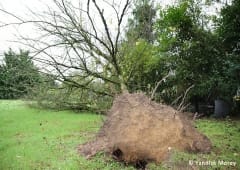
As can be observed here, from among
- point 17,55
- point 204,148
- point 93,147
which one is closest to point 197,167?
point 204,148

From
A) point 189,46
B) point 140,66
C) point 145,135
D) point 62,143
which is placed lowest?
point 62,143

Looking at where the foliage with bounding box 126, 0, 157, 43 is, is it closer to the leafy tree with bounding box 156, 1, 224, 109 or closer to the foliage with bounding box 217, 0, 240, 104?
the leafy tree with bounding box 156, 1, 224, 109

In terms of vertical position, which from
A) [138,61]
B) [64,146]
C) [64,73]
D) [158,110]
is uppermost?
[138,61]

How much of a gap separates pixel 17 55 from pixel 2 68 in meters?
1.61

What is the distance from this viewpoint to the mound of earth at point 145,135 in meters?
5.77

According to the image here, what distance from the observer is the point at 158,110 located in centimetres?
630

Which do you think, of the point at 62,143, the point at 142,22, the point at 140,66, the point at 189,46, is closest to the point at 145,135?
the point at 62,143

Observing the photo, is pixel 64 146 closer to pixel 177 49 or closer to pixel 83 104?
pixel 83 104

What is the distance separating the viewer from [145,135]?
230 inches

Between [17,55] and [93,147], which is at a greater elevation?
[17,55]

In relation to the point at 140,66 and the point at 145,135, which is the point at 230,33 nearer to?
the point at 140,66

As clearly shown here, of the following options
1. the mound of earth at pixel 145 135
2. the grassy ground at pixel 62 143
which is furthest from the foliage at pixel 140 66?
the mound of earth at pixel 145 135

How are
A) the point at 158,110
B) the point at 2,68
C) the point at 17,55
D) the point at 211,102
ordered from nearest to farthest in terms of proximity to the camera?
the point at 158,110, the point at 17,55, the point at 2,68, the point at 211,102

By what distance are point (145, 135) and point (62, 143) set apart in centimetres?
248
